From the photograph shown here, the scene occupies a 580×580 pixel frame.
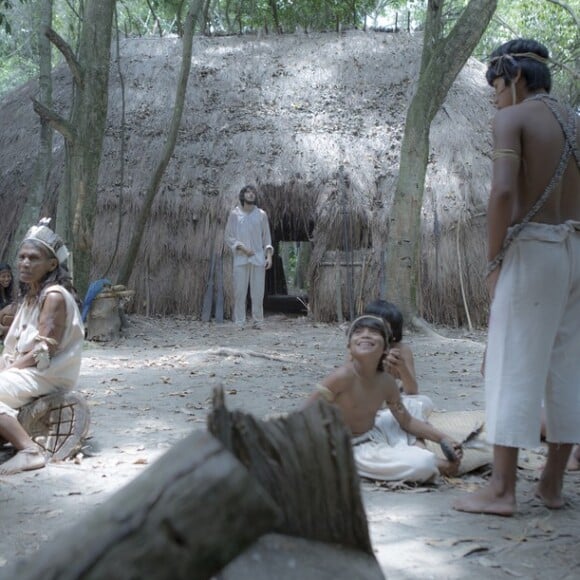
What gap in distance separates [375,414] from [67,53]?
575cm

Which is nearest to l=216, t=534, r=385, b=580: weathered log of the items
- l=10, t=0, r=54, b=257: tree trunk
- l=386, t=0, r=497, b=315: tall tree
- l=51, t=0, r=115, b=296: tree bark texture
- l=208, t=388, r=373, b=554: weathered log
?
l=208, t=388, r=373, b=554: weathered log

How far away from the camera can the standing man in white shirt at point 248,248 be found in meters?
10.9

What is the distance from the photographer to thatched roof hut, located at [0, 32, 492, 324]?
→ 11.4 metres

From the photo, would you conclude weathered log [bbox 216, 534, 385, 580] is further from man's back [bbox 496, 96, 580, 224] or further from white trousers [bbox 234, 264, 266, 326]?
white trousers [bbox 234, 264, 266, 326]

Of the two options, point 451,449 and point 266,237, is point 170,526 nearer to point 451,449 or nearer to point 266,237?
point 451,449

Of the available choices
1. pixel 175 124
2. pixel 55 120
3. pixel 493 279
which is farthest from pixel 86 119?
pixel 493 279

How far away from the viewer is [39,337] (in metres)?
3.99

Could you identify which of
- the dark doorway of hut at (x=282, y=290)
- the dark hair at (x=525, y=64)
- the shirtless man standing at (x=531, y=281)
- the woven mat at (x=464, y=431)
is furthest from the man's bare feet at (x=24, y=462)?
the dark doorway of hut at (x=282, y=290)

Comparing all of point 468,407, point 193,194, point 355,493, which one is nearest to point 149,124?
point 193,194

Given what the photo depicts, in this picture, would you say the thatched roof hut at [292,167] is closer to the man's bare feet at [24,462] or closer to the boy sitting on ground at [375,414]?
the man's bare feet at [24,462]

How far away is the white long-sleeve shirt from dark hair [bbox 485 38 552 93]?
796 cm

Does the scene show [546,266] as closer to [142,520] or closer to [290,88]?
[142,520]

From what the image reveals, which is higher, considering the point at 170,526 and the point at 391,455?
the point at 170,526

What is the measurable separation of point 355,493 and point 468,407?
4.01m
